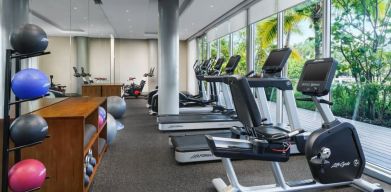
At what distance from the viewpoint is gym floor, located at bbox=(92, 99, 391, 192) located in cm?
322

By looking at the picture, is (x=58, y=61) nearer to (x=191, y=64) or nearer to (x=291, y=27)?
(x=291, y=27)

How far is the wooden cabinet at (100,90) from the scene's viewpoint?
7.23 m

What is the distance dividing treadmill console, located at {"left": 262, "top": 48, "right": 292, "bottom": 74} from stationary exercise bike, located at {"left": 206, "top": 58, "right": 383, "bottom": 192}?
0.74 meters

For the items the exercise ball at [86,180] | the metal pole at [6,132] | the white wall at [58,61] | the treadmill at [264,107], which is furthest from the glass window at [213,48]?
the metal pole at [6,132]

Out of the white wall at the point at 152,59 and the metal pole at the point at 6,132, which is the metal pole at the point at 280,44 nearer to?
the metal pole at the point at 6,132

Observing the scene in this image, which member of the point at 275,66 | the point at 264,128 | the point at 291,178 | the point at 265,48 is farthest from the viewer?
the point at 265,48

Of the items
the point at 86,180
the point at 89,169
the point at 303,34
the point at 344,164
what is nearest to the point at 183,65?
the point at 303,34

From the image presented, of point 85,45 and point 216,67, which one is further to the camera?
point 85,45

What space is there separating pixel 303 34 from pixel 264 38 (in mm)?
1580

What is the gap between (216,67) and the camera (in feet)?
21.2

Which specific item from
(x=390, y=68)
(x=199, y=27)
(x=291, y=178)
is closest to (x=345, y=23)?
(x=390, y=68)

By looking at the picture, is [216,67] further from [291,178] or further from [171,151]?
[291,178]

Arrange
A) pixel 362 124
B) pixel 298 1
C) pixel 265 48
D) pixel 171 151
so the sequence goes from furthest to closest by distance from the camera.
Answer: pixel 265 48 → pixel 298 1 → pixel 171 151 → pixel 362 124

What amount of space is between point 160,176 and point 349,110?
2947 millimetres
